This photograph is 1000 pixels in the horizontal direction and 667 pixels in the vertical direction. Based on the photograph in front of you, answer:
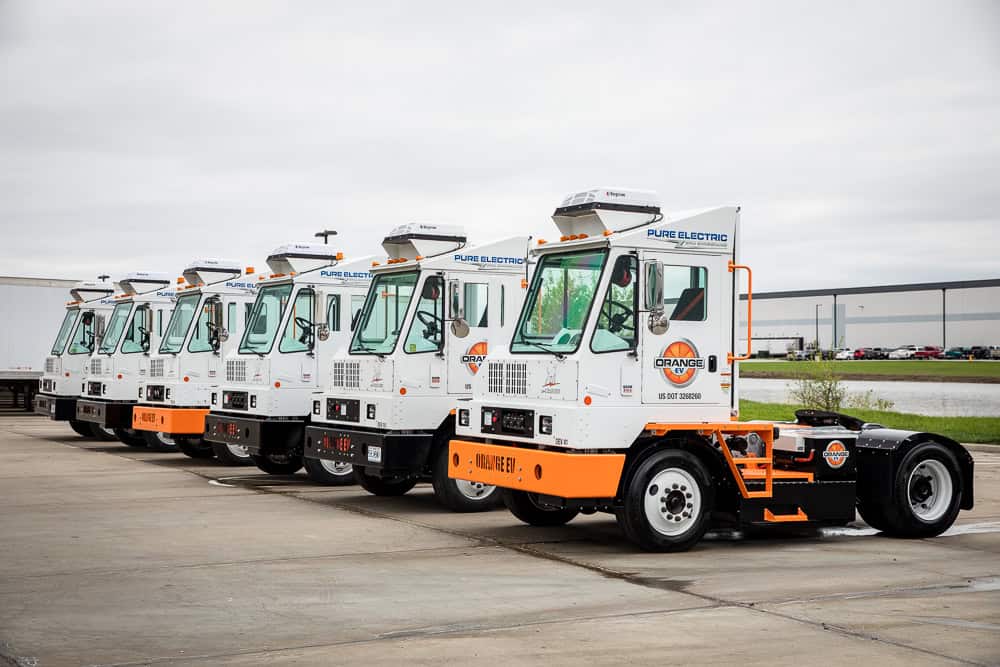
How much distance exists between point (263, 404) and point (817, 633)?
10025 mm

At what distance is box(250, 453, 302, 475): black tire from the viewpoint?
17.0m

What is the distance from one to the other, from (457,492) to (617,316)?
354cm

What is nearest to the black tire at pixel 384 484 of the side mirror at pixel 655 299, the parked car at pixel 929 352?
the side mirror at pixel 655 299

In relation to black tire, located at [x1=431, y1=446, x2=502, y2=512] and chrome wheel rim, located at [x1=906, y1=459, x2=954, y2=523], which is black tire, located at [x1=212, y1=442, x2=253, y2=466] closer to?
black tire, located at [x1=431, y1=446, x2=502, y2=512]

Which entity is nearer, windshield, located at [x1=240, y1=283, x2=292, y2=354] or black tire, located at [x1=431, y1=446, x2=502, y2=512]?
black tire, located at [x1=431, y1=446, x2=502, y2=512]

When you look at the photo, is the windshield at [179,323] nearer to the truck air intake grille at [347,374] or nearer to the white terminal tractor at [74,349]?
the white terminal tractor at [74,349]

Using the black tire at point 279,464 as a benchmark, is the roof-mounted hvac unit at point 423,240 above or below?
above

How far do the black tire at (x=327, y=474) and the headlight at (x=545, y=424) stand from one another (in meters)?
5.93

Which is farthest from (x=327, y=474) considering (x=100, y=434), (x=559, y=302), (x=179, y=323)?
(x=100, y=434)

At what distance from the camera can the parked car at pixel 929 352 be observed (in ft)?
300

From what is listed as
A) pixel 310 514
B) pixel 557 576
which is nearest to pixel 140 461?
pixel 310 514

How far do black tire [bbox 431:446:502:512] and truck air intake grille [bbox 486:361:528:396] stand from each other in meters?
2.03

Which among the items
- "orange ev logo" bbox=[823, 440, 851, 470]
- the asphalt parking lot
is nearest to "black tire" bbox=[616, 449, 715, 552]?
the asphalt parking lot

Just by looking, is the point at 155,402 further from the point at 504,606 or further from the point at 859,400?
the point at 859,400
